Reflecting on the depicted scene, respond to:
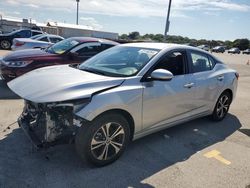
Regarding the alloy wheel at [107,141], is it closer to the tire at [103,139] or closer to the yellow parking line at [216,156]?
the tire at [103,139]

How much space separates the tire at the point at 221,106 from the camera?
5.66 meters

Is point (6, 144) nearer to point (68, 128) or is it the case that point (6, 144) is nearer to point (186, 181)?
point (68, 128)

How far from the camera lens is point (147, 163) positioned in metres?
3.87

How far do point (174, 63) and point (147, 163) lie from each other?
5.52 feet

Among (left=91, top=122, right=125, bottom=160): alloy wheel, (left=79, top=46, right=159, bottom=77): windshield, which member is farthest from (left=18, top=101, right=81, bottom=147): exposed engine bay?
(left=79, top=46, right=159, bottom=77): windshield

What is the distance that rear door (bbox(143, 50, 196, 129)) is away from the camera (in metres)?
3.99

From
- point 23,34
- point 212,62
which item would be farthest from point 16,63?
point 23,34

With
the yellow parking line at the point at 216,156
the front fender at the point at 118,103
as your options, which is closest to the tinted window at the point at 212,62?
the yellow parking line at the point at 216,156

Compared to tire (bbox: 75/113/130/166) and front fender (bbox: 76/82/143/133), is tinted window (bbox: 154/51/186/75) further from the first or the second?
tire (bbox: 75/113/130/166)

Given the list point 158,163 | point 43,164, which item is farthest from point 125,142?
point 43,164

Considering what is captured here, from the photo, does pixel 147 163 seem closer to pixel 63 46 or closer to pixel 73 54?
pixel 73 54

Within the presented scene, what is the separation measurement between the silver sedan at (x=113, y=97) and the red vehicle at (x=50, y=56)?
2480 mm

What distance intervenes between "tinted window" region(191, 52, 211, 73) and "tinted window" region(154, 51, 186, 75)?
0.30m

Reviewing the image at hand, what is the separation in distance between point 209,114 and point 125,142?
8.01 ft
